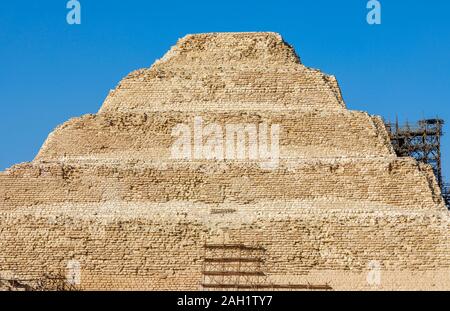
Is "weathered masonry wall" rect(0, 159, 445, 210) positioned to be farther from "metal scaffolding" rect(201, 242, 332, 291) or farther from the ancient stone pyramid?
→ "metal scaffolding" rect(201, 242, 332, 291)

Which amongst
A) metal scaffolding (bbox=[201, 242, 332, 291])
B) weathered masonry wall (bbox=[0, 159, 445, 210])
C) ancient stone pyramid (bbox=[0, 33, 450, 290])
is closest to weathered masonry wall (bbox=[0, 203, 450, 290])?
ancient stone pyramid (bbox=[0, 33, 450, 290])

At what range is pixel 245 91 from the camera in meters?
38.1

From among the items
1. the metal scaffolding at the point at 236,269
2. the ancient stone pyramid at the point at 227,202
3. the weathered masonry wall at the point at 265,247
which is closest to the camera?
the metal scaffolding at the point at 236,269

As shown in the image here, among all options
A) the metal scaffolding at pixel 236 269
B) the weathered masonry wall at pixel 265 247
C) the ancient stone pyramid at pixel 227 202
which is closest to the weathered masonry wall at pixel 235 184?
the ancient stone pyramid at pixel 227 202

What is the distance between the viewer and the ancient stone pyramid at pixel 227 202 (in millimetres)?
31156

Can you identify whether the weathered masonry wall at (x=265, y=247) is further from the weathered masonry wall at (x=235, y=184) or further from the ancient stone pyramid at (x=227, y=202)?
the weathered masonry wall at (x=235, y=184)

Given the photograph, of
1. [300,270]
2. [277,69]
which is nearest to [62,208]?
[300,270]

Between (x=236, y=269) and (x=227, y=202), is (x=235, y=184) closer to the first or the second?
(x=227, y=202)

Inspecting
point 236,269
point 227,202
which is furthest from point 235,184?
point 236,269

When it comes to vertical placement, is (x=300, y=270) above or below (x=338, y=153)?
below

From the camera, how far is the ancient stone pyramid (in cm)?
3116
